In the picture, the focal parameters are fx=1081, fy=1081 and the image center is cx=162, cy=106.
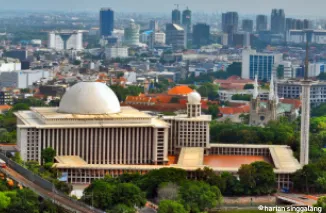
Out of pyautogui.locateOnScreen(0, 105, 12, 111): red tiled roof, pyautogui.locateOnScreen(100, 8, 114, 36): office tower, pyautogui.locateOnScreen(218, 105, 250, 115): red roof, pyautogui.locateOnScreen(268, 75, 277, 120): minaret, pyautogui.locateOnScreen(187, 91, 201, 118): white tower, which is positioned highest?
pyautogui.locateOnScreen(100, 8, 114, 36): office tower

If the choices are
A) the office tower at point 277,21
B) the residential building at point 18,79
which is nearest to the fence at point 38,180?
the residential building at point 18,79

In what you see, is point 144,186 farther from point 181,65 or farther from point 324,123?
point 181,65

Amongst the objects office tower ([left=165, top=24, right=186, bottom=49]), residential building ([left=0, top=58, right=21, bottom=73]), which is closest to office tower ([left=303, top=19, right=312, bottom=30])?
office tower ([left=165, top=24, right=186, bottom=49])

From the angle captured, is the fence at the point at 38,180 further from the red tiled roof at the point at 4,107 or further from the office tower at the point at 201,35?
the office tower at the point at 201,35

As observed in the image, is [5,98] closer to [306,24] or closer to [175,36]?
[175,36]

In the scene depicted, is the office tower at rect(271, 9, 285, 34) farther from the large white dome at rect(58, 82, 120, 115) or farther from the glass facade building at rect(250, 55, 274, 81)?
the large white dome at rect(58, 82, 120, 115)
